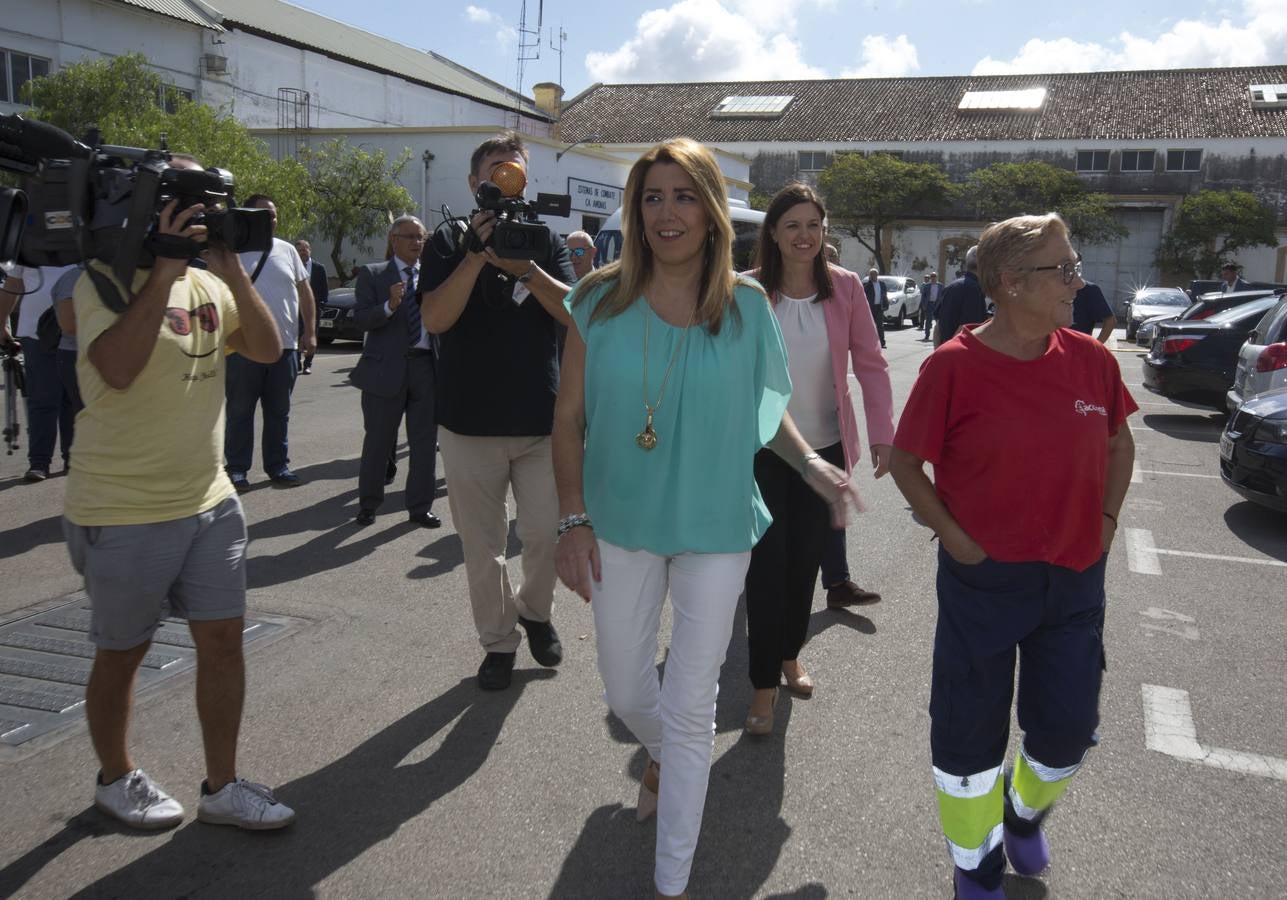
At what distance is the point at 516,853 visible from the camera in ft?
9.86

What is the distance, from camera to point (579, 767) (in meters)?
3.54

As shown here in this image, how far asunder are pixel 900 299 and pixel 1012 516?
30563mm

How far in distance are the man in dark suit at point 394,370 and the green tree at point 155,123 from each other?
592 inches

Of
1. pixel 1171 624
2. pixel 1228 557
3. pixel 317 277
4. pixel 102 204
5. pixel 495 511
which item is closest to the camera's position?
pixel 102 204

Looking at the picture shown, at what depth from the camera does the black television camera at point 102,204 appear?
2.60m

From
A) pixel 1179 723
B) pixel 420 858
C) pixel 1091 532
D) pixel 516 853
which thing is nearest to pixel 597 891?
pixel 516 853

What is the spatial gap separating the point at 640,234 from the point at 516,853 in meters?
1.75

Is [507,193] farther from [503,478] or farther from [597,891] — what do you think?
[597,891]

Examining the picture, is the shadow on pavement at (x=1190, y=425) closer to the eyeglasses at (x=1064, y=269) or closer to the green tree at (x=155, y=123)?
the eyeglasses at (x=1064, y=269)

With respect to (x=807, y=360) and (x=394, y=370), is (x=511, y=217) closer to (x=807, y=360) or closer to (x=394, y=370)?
(x=807, y=360)

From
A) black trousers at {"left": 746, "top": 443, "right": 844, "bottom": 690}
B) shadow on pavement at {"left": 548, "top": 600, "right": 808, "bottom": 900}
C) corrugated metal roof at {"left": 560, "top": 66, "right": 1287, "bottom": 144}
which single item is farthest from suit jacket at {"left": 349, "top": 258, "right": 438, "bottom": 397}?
corrugated metal roof at {"left": 560, "top": 66, "right": 1287, "bottom": 144}

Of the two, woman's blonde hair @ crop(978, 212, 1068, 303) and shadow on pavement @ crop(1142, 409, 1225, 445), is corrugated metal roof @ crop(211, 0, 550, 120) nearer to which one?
shadow on pavement @ crop(1142, 409, 1225, 445)

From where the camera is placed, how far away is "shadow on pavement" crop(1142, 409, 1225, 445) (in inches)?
479

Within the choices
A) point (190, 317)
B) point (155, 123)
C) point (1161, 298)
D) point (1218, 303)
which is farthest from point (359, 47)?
point (190, 317)
